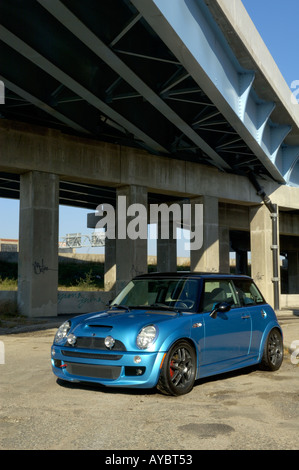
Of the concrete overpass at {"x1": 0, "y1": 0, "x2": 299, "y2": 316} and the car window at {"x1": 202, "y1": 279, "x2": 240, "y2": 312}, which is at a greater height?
the concrete overpass at {"x1": 0, "y1": 0, "x2": 299, "y2": 316}

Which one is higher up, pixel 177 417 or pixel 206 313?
pixel 206 313

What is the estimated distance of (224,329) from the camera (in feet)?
23.4

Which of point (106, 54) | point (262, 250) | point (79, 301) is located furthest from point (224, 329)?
point (262, 250)

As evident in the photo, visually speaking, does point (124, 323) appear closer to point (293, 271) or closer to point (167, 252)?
point (167, 252)

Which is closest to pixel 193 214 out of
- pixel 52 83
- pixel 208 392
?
pixel 52 83

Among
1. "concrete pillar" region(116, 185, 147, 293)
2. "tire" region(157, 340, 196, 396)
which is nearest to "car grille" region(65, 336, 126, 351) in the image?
"tire" region(157, 340, 196, 396)

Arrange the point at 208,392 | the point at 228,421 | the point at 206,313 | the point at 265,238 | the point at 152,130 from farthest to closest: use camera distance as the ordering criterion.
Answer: the point at 265,238
the point at 152,130
the point at 206,313
the point at 208,392
the point at 228,421

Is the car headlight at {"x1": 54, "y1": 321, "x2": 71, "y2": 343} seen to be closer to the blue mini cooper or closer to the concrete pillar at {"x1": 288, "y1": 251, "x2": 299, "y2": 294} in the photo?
the blue mini cooper

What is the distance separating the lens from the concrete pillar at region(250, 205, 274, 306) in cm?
2974

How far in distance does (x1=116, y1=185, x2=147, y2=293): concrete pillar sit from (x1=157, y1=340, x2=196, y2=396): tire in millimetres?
16508

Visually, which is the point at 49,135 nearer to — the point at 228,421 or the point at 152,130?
the point at 152,130

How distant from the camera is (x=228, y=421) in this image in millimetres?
5109

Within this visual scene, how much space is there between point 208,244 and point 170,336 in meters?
20.6

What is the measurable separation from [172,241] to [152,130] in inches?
819
